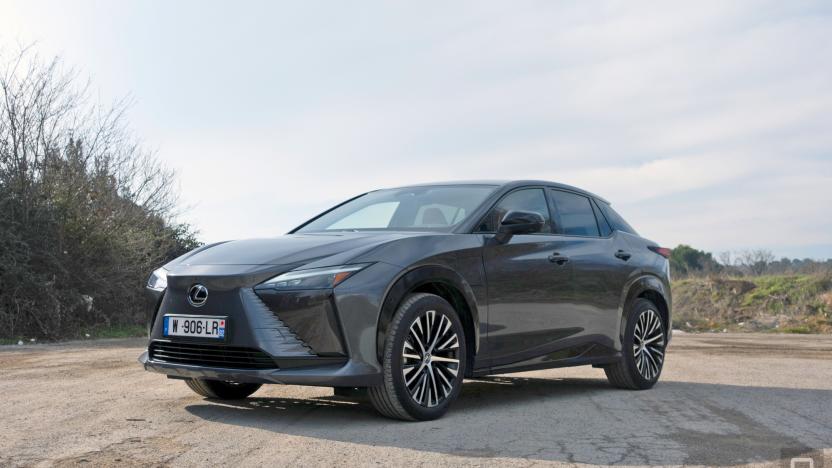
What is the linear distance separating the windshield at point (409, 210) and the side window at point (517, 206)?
0.43 feet

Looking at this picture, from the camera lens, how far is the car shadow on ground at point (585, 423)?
4.93 m

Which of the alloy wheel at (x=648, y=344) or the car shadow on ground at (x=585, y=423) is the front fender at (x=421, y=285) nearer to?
the car shadow on ground at (x=585, y=423)

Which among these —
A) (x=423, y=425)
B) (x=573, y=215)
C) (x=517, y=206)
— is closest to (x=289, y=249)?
(x=423, y=425)

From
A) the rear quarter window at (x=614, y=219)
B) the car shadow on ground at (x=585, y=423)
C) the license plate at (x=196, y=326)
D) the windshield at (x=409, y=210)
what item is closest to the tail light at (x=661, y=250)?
the rear quarter window at (x=614, y=219)

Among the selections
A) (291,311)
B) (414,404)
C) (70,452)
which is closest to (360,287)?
(291,311)

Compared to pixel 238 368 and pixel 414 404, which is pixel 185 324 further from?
pixel 414 404

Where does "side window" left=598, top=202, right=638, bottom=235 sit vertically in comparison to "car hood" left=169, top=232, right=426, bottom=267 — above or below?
above

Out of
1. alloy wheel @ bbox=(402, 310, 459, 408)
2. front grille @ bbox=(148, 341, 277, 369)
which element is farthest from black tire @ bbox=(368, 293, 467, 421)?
front grille @ bbox=(148, 341, 277, 369)

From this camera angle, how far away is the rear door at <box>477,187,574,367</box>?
6.47 m

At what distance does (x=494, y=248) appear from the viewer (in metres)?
6.52

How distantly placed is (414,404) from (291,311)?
0.98 m

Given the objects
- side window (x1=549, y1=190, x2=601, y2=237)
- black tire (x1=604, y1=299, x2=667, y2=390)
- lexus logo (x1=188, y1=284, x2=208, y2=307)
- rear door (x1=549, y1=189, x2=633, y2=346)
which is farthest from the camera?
black tire (x1=604, y1=299, x2=667, y2=390)

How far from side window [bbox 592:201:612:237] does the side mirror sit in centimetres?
178

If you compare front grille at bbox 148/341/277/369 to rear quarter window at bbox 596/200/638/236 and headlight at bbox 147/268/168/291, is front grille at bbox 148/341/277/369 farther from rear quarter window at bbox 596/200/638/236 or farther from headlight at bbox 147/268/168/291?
rear quarter window at bbox 596/200/638/236
